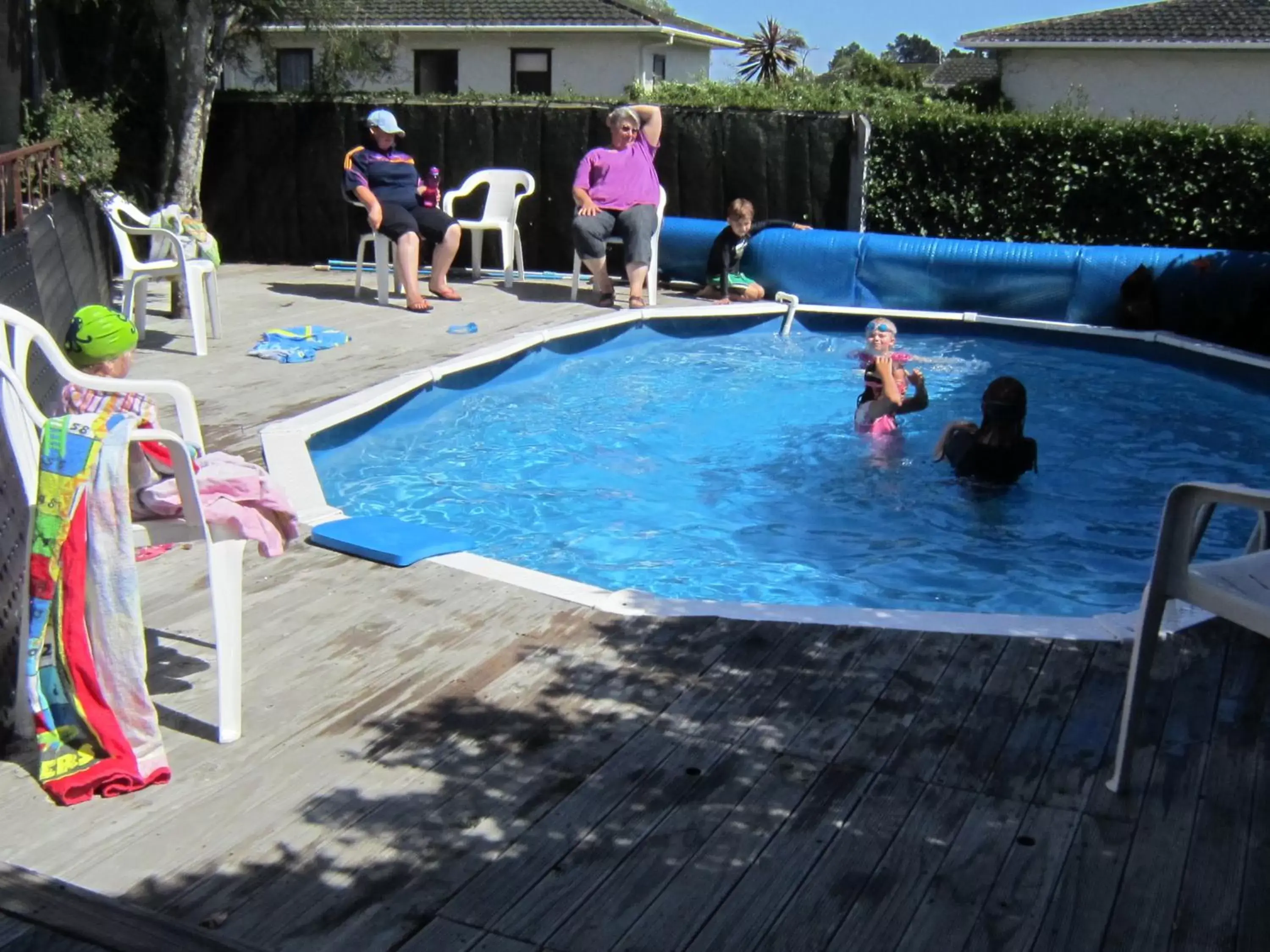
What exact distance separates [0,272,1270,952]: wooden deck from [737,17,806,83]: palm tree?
40.4 metres

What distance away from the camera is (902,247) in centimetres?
1101

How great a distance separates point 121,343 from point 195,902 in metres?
1.58

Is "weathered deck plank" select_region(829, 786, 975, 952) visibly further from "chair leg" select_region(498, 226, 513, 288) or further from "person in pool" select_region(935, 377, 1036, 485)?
"chair leg" select_region(498, 226, 513, 288)

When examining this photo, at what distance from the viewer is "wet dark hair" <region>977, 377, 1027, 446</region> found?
6.20 metres

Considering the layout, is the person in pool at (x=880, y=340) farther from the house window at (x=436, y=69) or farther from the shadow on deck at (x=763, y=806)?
the house window at (x=436, y=69)

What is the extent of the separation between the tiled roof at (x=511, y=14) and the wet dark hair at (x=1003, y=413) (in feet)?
70.0

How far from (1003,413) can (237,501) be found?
4114 millimetres

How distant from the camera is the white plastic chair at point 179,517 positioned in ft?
10.1

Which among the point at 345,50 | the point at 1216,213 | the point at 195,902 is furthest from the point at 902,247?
the point at 195,902

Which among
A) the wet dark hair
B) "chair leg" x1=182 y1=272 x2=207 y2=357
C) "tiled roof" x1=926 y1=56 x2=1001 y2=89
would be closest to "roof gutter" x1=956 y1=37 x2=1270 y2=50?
"tiled roof" x1=926 y1=56 x2=1001 y2=89

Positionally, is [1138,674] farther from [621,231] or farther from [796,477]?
Answer: [621,231]

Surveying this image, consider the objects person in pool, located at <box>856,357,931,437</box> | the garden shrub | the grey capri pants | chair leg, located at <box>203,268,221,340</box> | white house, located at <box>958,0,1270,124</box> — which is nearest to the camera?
person in pool, located at <box>856,357,931,437</box>

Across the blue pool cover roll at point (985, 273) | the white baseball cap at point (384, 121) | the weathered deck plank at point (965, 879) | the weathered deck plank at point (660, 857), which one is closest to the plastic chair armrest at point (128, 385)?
the weathered deck plank at point (660, 857)

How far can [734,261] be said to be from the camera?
446 inches
